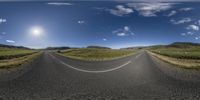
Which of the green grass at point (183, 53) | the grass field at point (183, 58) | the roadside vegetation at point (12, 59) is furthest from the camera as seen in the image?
the green grass at point (183, 53)

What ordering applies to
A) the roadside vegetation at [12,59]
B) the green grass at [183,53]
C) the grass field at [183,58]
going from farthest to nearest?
the green grass at [183,53] < the roadside vegetation at [12,59] < the grass field at [183,58]

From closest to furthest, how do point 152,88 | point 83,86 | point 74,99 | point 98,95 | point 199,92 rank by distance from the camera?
point 74,99
point 98,95
point 199,92
point 152,88
point 83,86

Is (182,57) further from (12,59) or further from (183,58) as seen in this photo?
(12,59)

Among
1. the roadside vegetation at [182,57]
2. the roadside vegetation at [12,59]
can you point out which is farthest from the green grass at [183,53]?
the roadside vegetation at [12,59]

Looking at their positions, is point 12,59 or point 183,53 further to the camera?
point 183,53

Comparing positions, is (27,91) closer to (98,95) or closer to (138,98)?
(98,95)

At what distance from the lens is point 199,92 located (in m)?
15.0

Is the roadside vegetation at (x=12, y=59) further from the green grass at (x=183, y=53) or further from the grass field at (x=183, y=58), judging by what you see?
the green grass at (x=183, y=53)

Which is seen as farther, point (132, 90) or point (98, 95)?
point (132, 90)

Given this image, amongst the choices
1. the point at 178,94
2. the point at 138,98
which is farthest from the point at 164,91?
the point at 138,98

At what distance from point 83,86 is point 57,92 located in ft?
7.61

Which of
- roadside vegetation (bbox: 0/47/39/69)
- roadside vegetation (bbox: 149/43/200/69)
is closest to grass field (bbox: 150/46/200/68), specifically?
roadside vegetation (bbox: 149/43/200/69)

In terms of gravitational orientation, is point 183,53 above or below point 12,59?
above

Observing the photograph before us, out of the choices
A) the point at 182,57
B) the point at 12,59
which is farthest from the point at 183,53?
the point at 12,59
